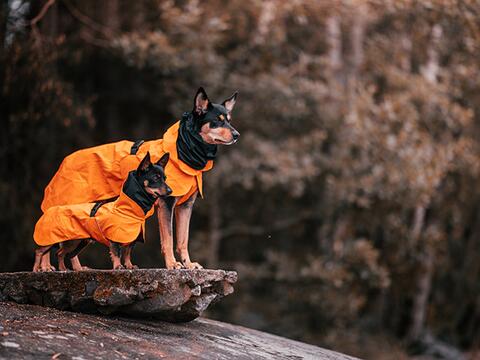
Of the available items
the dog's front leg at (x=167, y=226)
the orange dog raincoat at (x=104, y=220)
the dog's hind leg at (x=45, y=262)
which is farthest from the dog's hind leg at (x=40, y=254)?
the dog's front leg at (x=167, y=226)

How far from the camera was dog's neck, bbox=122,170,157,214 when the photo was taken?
7.28 meters

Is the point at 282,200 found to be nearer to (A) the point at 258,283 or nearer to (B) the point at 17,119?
(A) the point at 258,283

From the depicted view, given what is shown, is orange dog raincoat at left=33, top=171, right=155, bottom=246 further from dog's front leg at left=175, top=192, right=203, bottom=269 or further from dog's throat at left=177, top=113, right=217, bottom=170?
dog's throat at left=177, top=113, right=217, bottom=170

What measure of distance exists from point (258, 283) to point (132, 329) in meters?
11.6

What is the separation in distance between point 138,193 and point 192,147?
0.67m

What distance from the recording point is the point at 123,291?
23.1ft

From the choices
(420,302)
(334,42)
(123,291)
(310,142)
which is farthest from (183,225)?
(420,302)

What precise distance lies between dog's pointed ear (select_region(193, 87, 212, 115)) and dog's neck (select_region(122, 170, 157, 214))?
840 millimetres

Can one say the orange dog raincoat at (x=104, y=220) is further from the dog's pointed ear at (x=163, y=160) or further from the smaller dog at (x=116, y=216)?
the dog's pointed ear at (x=163, y=160)

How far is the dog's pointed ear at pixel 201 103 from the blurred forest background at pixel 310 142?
6303mm

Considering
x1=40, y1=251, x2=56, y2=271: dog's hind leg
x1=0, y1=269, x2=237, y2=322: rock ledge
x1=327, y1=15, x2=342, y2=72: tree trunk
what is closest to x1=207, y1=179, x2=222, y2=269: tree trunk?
x1=327, y1=15, x2=342, y2=72: tree trunk

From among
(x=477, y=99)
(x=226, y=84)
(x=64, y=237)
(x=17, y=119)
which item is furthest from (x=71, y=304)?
(x=477, y=99)

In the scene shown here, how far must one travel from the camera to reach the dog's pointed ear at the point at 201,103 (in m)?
7.35

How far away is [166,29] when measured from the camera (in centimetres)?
1645
